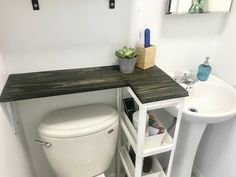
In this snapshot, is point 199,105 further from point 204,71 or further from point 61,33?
point 61,33

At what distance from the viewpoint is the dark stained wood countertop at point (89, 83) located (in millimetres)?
906

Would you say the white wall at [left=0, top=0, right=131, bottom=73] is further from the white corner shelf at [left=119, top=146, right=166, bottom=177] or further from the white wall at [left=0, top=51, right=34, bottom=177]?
the white corner shelf at [left=119, top=146, right=166, bottom=177]

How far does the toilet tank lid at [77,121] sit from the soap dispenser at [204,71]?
62 centimetres

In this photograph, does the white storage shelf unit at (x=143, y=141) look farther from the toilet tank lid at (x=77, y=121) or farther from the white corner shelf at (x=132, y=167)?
the toilet tank lid at (x=77, y=121)

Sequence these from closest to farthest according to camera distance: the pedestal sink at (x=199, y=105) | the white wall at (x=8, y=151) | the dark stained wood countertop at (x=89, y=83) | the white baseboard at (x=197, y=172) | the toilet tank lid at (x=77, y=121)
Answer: the white wall at (x=8, y=151), the dark stained wood countertop at (x=89, y=83), the toilet tank lid at (x=77, y=121), the pedestal sink at (x=199, y=105), the white baseboard at (x=197, y=172)

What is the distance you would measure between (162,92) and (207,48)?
65 centimetres

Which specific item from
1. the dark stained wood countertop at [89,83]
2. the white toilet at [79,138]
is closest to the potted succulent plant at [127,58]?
the dark stained wood countertop at [89,83]

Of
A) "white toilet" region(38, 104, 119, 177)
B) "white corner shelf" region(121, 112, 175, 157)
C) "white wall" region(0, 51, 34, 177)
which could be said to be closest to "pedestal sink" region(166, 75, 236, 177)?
"white corner shelf" region(121, 112, 175, 157)

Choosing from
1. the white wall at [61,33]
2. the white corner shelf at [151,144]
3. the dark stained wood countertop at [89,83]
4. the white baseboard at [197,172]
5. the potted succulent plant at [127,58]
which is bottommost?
the white baseboard at [197,172]

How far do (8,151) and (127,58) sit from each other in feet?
2.28

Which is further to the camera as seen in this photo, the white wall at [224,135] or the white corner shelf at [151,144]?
the white wall at [224,135]

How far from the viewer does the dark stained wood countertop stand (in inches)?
35.7

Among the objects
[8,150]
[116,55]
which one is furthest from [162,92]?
[8,150]

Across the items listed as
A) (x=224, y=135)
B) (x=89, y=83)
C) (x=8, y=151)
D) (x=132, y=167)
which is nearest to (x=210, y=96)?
(x=224, y=135)
